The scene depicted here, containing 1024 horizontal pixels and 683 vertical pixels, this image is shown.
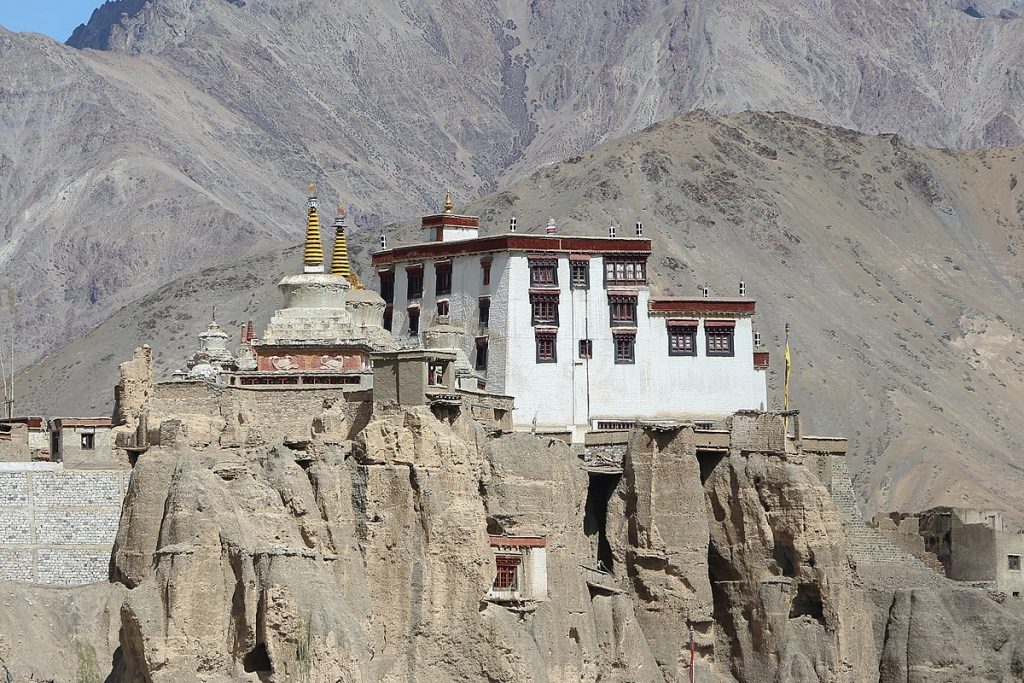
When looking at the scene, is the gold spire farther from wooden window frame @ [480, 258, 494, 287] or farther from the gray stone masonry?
the gray stone masonry

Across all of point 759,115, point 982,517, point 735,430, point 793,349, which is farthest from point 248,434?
point 759,115

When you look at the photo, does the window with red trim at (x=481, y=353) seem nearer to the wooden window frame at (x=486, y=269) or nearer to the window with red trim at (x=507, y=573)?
the wooden window frame at (x=486, y=269)

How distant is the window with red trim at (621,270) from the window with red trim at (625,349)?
205 cm

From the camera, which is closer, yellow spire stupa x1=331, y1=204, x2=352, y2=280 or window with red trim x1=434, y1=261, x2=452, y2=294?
window with red trim x1=434, y1=261, x2=452, y2=294

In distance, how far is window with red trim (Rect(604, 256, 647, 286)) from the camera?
93.8 meters

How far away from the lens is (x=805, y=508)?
282ft

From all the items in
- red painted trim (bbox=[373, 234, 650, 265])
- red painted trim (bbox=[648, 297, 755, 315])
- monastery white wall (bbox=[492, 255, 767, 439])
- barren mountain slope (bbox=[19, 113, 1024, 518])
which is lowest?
monastery white wall (bbox=[492, 255, 767, 439])

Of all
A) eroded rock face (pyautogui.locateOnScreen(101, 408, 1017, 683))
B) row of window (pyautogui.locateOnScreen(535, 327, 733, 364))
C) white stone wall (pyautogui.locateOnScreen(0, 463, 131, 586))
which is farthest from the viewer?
row of window (pyautogui.locateOnScreen(535, 327, 733, 364))

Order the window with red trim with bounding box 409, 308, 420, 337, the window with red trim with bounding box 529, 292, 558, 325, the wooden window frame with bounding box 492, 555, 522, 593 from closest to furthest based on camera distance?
the wooden window frame with bounding box 492, 555, 522, 593 < the window with red trim with bounding box 529, 292, 558, 325 < the window with red trim with bounding box 409, 308, 420, 337

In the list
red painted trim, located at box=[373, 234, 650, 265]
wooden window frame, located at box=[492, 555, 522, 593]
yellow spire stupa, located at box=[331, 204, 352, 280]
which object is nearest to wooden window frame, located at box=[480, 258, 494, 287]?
red painted trim, located at box=[373, 234, 650, 265]

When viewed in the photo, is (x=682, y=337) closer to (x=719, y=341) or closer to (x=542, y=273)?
(x=719, y=341)

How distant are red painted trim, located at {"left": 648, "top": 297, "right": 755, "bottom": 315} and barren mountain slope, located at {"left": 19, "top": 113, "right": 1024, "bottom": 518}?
130ft

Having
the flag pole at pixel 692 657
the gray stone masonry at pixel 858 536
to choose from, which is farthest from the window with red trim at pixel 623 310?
the flag pole at pixel 692 657

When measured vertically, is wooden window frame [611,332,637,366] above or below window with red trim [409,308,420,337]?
below
